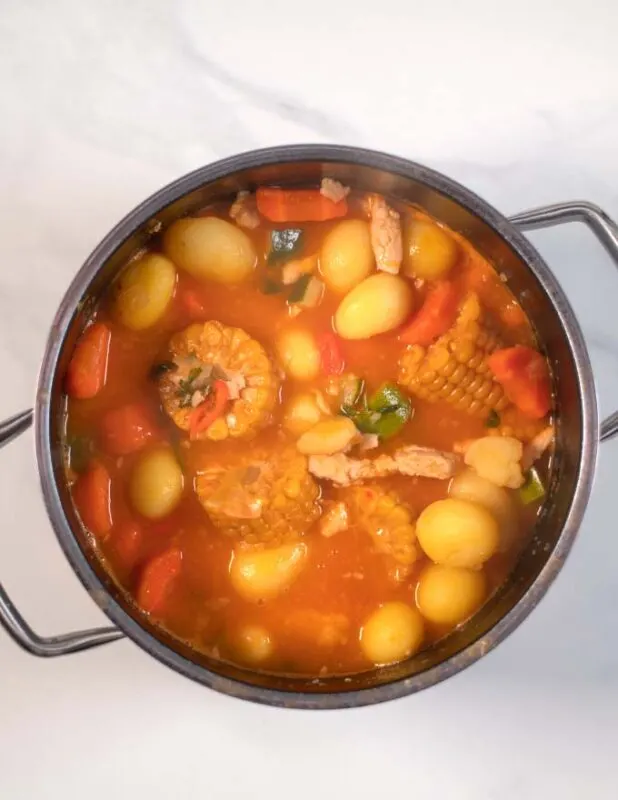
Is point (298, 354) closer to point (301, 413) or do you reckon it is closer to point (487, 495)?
point (301, 413)

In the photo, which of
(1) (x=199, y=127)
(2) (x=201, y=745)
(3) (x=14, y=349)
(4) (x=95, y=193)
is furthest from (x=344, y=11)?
(2) (x=201, y=745)

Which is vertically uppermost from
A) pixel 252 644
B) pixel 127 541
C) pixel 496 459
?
pixel 496 459

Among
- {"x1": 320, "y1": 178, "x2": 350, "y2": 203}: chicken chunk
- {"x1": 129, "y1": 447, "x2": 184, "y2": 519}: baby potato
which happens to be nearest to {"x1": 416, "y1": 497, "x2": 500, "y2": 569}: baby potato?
{"x1": 129, "y1": 447, "x2": 184, "y2": 519}: baby potato

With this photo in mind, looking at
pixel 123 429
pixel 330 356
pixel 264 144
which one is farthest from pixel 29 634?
pixel 264 144

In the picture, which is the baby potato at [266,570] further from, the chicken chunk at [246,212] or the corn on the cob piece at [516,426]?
the chicken chunk at [246,212]

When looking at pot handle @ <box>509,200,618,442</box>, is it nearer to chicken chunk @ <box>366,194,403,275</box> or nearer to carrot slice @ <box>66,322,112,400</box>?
chicken chunk @ <box>366,194,403,275</box>

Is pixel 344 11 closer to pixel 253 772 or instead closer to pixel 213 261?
pixel 213 261

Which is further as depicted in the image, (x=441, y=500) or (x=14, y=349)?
(x=14, y=349)
